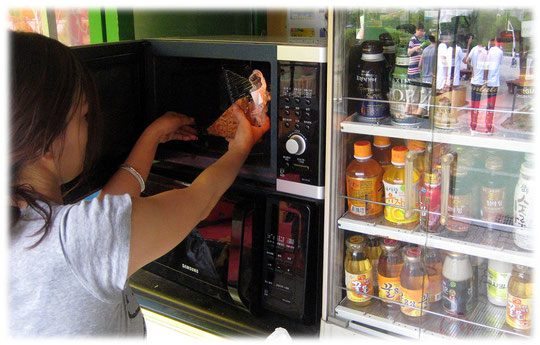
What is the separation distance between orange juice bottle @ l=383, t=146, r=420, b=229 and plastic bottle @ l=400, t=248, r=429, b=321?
0.27 ft

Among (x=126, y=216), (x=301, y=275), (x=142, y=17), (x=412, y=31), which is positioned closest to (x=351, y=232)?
(x=301, y=275)

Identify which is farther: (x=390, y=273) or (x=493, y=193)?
(x=390, y=273)

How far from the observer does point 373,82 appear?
117cm

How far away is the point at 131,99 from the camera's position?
1.40m

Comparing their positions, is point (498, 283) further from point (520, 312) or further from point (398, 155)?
point (398, 155)

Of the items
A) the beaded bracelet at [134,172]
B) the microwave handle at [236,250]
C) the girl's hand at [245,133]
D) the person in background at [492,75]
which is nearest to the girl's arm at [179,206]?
the girl's hand at [245,133]

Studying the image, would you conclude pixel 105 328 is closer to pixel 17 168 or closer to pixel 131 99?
pixel 17 168

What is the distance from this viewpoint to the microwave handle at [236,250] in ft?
4.32

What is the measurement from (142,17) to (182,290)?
876mm

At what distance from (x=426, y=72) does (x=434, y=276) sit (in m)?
0.47

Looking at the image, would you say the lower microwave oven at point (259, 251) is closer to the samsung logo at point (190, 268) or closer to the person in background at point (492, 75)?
the samsung logo at point (190, 268)

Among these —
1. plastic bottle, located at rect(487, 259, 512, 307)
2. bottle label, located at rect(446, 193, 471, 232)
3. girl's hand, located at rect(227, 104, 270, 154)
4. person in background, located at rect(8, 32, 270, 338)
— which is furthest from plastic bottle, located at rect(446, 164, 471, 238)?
person in background, located at rect(8, 32, 270, 338)

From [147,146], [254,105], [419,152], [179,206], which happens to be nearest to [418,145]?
[419,152]

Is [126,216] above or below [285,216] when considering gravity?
above
